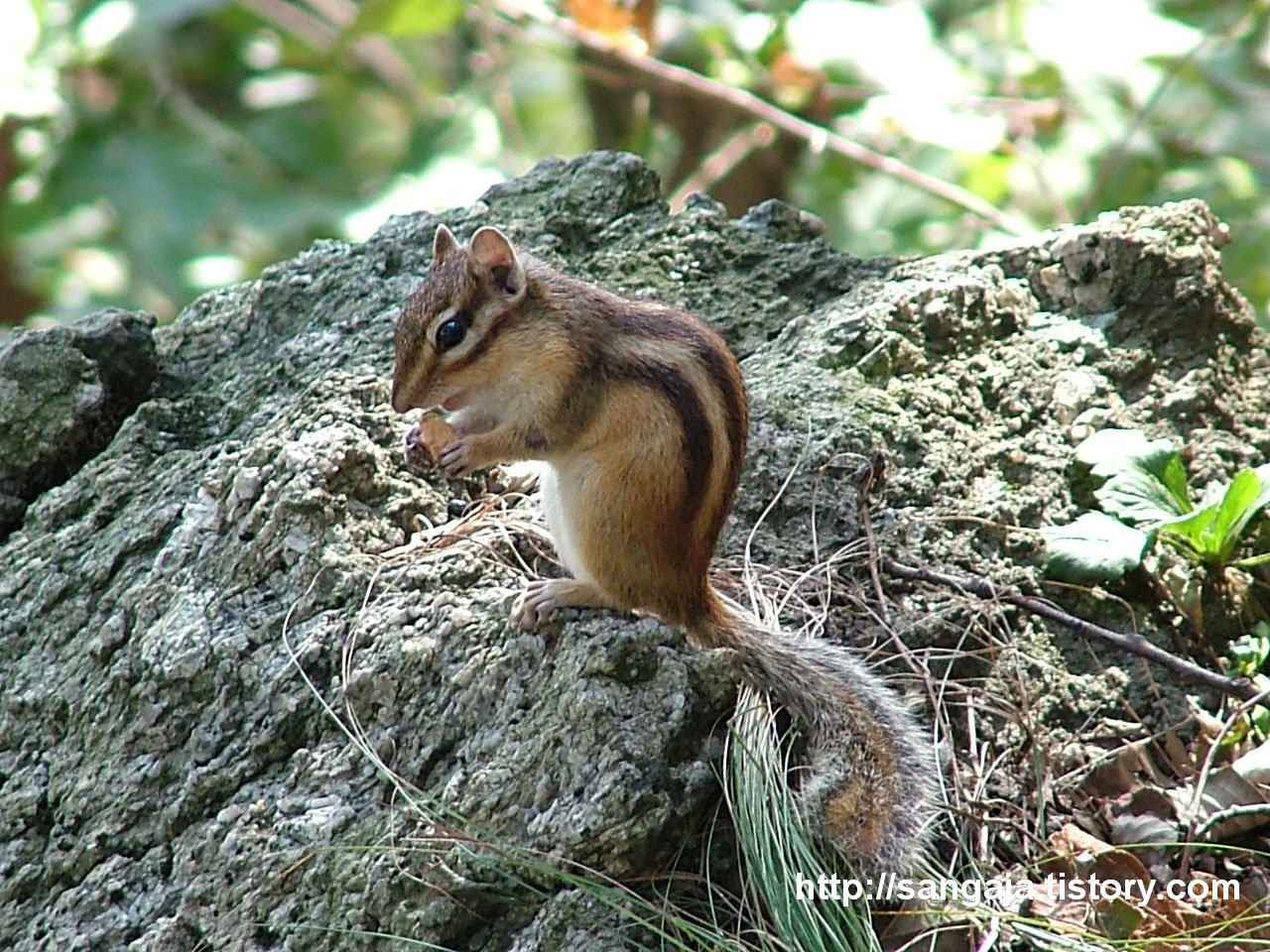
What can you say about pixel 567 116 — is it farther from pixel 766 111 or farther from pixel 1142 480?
pixel 1142 480

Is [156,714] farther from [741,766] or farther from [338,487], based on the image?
[741,766]

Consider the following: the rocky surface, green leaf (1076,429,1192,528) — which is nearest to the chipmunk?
the rocky surface

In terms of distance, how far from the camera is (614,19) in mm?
4391

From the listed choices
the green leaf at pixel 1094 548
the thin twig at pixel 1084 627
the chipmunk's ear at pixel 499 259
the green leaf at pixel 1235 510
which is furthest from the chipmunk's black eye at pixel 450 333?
the green leaf at pixel 1235 510

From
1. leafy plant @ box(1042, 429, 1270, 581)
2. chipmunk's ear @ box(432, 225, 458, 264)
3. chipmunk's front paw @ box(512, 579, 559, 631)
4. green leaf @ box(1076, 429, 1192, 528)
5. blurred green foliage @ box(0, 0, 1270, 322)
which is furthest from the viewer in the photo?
blurred green foliage @ box(0, 0, 1270, 322)

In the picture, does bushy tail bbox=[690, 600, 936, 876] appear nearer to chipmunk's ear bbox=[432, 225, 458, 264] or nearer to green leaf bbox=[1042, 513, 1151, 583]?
green leaf bbox=[1042, 513, 1151, 583]

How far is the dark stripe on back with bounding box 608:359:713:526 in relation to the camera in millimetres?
2549

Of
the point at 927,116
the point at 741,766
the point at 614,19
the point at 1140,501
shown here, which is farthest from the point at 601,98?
the point at 741,766

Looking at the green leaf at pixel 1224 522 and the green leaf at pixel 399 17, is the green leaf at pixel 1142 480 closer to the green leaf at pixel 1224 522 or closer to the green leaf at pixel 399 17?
the green leaf at pixel 1224 522

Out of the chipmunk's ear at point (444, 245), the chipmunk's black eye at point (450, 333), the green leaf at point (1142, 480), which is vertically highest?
the chipmunk's ear at point (444, 245)

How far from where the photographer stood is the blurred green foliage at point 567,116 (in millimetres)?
4336

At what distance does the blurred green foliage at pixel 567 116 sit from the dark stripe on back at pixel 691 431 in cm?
192

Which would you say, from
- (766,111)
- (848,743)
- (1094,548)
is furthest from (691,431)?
(766,111)

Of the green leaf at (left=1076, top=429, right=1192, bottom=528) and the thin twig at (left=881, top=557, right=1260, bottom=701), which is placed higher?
the green leaf at (left=1076, top=429, right=1192, bottom=528)
